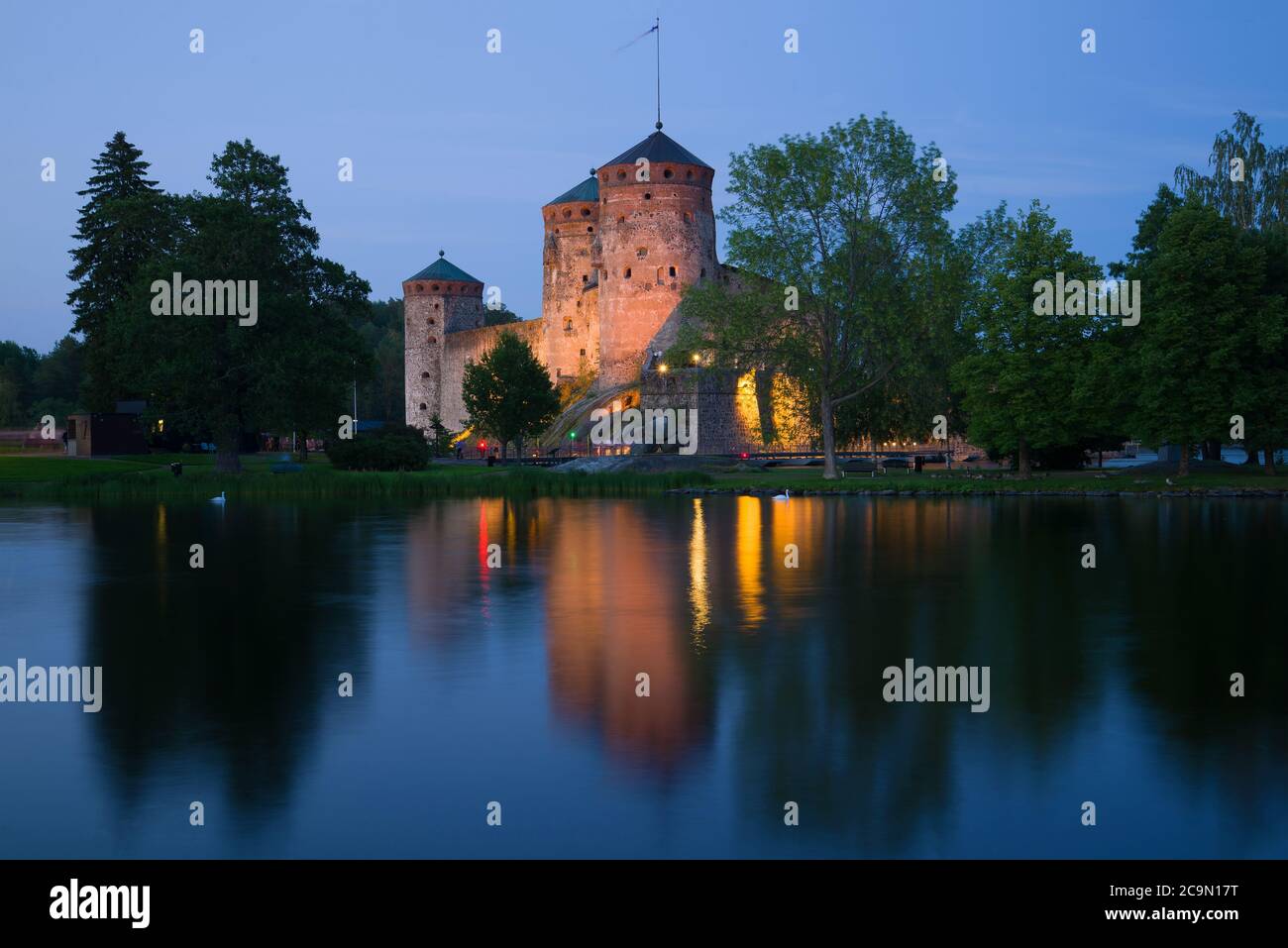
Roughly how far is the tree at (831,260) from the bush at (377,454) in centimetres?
A: 1569

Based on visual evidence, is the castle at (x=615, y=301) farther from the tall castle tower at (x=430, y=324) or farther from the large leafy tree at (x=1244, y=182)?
the large leafy tree at (x=1244, y=182)

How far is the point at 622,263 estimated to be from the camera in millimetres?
93500

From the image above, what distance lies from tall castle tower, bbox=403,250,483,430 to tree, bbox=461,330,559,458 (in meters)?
27.8

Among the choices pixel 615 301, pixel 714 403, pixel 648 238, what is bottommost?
pixel 714 403

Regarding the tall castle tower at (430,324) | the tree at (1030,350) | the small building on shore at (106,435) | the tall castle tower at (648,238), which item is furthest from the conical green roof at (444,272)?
the tree at (1030,350)

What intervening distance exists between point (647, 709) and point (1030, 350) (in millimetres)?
46215

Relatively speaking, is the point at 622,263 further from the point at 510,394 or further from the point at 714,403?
the point at 510,394

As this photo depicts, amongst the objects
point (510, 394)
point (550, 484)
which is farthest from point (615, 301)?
point (550, 484)

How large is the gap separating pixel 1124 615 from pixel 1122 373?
3662 cm

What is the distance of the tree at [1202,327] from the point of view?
49438mm

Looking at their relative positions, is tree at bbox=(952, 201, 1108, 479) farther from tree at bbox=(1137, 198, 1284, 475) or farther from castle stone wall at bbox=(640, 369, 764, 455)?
castle stone wall at bbox=(640, 369, 764, 455)

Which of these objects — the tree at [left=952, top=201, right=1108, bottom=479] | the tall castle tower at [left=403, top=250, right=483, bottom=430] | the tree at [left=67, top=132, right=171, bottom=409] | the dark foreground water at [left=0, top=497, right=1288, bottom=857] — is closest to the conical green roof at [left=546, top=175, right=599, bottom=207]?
the tall castle tower at [left=403, top=250, right=483, bottom=430]

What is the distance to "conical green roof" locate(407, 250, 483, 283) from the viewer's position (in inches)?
4528
